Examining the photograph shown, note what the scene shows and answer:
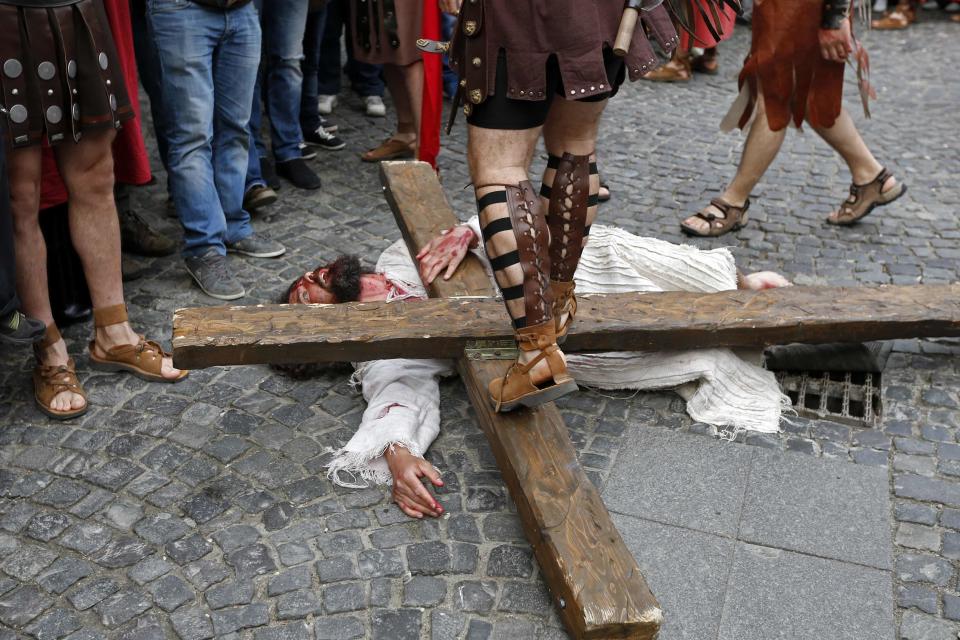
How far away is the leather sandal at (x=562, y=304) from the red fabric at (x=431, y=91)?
2236 millimetres

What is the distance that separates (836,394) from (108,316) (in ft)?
8.62

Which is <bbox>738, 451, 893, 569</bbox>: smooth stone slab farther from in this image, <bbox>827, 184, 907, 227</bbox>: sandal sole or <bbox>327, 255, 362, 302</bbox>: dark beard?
<bbox>827, 184, 907, 227</bbox>: sandal sole

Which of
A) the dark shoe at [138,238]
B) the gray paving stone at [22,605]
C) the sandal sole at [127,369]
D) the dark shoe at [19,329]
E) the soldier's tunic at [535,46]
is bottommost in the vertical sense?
the dark shoe at [138,238]

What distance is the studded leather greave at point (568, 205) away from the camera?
8.98 ft

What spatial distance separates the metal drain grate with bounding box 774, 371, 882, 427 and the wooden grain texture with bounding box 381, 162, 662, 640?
114 centimetres

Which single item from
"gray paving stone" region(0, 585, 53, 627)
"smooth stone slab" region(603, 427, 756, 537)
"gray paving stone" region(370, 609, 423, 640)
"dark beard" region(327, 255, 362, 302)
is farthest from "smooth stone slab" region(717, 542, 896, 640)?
"gray paving stone" region(0, 585, 53, 627)

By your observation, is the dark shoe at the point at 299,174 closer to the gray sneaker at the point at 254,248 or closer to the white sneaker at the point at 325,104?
the gray sneaker at the point at 254,248

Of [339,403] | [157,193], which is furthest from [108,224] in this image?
[157,193]

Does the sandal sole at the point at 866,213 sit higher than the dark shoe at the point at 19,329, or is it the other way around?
the dark shoe at the point at 19,329

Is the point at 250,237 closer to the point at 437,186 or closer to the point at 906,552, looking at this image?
the point at 437,186

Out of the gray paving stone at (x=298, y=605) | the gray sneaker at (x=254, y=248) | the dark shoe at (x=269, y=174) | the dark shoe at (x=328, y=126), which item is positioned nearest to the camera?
the gray paving stone at (x=298, y=605)

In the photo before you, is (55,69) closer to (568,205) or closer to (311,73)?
(568,205)

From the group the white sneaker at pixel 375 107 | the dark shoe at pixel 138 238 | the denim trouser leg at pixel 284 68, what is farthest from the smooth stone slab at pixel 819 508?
the white sneaker at pixel 375 107

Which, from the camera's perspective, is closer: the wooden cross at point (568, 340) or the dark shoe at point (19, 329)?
the wooden cross at point (568, 340)
